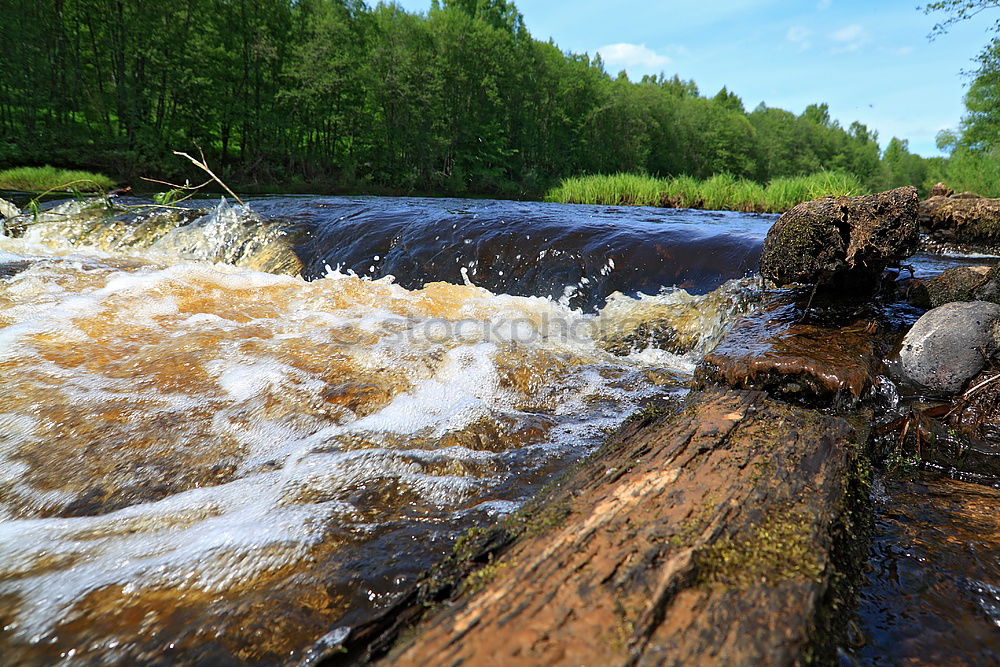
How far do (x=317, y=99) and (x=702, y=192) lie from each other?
22.6 metres

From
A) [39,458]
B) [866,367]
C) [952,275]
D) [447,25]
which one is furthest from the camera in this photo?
[447,25]

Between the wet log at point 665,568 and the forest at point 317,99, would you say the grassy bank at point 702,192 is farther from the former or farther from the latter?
the wet log at point 665,568

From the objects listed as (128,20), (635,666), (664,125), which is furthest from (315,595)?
(664,125)

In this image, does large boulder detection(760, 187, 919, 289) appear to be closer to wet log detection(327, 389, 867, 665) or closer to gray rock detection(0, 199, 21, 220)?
wet log detection(327, 389, 867, 665)

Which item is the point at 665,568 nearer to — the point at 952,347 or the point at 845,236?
the point at 952,347

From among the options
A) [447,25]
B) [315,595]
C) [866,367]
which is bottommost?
[315,595]

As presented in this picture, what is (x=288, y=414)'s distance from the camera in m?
2.64

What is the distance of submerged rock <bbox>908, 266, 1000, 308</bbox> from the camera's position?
335cm

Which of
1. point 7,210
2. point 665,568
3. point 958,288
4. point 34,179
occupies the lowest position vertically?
point 665,568

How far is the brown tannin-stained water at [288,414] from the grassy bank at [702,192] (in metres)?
7.66

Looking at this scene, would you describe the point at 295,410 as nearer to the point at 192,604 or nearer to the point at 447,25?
the point at 192,604

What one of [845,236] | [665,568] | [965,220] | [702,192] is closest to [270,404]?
[665,568]

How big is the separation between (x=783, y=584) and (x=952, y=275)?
3.66 m

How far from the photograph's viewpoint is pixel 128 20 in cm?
2333
